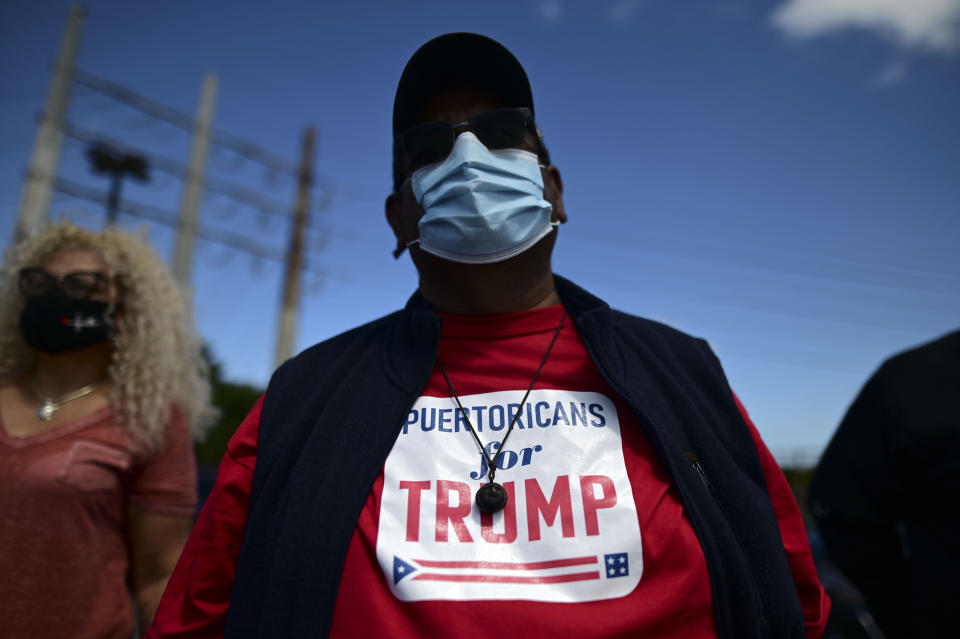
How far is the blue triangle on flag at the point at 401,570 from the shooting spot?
3.99ft

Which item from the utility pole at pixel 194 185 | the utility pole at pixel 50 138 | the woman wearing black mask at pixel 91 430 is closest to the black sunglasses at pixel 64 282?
the woman wearing black mask at pixel 91 430

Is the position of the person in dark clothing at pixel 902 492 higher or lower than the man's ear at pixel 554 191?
lower

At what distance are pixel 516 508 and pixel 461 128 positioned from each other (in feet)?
3.57

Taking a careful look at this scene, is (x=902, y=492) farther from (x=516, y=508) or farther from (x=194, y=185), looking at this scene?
(x=194, y=185)

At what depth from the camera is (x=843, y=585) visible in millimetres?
5020

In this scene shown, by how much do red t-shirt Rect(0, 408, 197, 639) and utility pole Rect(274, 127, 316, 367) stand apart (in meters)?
9.68

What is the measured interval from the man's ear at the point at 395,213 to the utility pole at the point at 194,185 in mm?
10022

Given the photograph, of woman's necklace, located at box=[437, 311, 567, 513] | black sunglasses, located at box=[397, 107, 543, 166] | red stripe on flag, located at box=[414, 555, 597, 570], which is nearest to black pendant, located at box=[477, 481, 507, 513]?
woman's necklace, located at box=[437, 311, 567, 513]

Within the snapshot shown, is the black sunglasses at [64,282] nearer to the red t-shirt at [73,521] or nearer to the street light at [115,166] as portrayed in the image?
the red t-shirt at [73,521]

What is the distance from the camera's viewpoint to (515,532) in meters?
1.28

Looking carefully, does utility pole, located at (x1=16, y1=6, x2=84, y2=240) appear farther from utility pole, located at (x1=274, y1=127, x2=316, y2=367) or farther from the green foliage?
utility pole, located at (x1=274, y1=127, x2=316, y2=367)

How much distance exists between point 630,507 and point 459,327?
2.17 ft

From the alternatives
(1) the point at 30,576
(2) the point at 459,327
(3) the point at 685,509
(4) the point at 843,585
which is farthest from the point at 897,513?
(4) the point at 843,585

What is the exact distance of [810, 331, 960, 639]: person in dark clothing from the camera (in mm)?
2096
